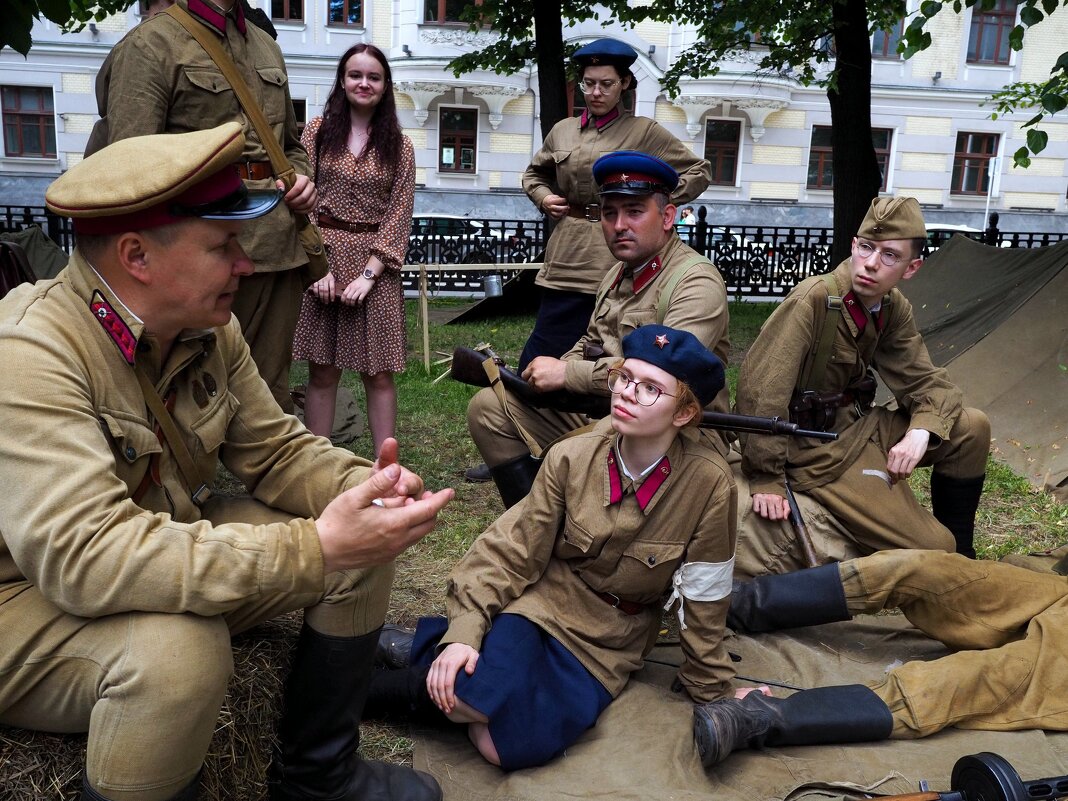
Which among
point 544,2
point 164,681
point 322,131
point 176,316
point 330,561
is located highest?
point 544,2

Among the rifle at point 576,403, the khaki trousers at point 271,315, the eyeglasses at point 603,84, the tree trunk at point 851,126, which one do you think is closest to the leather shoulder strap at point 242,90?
the khaki trousers at point 271,315

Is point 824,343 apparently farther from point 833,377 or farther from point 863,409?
point 863,409

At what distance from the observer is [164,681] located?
1989 mm

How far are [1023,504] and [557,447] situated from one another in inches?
139

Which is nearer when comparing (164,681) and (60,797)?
(164,681)

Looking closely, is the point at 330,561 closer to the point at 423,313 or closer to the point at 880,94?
the point at 423,313

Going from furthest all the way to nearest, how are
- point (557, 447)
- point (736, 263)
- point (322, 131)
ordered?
point (736, 263) < point (322, 131) < point (557, 447)

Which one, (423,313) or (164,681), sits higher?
(164,681)

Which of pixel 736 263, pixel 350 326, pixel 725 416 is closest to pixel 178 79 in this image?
pixel 350 326

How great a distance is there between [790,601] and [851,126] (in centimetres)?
772

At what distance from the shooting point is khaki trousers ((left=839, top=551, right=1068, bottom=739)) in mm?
3252

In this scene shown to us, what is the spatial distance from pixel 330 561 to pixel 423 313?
23.2 feet

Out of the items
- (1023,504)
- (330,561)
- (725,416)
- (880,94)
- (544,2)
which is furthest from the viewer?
(880,94)

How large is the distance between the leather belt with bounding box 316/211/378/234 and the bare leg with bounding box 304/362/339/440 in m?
0.70
